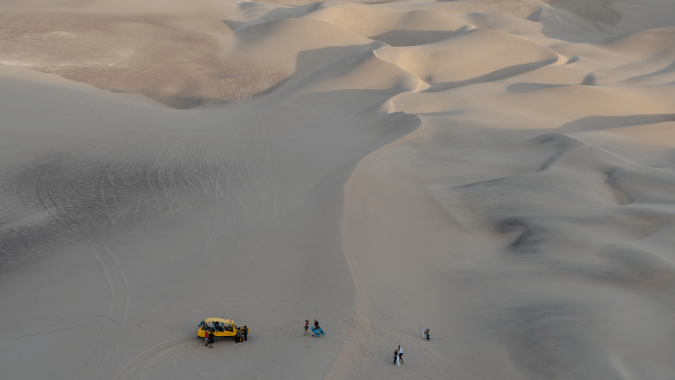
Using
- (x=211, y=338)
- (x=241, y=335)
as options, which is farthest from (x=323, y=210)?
(x=211, y=338)

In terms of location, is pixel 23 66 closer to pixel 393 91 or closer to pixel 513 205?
pixel 393 91

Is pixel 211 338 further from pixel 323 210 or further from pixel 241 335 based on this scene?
pixel 323 210

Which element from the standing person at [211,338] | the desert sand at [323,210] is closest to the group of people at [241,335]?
the desert sand at [323,210]

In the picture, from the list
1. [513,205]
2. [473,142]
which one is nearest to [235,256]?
[513,205]

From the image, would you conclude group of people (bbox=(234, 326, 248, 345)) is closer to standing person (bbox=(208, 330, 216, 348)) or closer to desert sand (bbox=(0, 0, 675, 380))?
desert sand (bbox=(0, 0, 675, 380))

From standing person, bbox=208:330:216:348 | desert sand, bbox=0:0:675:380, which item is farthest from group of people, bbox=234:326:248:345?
standing person, bbox=208:330:216:348

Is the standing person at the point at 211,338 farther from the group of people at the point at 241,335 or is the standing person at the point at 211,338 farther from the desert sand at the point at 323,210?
the group of people at the point at 241,335

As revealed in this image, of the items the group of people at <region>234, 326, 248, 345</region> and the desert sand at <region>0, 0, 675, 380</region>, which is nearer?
the desert sand at <region>0, 0, 675, 380</region>

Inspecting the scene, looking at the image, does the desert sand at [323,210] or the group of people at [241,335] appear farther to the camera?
the group of people at [241,335]
